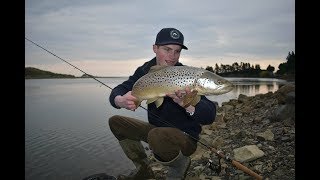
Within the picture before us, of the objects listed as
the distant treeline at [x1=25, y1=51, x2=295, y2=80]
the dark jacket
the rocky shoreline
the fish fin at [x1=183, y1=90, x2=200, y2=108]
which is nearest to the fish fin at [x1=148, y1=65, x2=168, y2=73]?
the dark jacket

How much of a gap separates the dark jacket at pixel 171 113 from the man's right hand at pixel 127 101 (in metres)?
0.07

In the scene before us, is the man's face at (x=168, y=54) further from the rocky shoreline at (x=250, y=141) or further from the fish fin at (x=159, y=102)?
the rocky shoreline at (x=250, y=141)

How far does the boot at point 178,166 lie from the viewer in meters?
3.22

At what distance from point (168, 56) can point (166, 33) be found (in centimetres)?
23

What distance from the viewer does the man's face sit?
2951mm

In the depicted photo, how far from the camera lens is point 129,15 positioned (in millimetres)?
3451

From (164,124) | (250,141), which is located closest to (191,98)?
(164,124)

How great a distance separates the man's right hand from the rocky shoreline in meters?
0.95

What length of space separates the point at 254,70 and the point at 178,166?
138cm

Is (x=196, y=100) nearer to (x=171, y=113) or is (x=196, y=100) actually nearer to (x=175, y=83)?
(x=175, y=83)

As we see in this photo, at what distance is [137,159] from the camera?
11.2 ft

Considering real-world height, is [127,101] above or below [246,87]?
below

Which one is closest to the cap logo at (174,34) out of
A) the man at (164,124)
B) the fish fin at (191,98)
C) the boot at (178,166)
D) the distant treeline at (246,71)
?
the man at (164,124)

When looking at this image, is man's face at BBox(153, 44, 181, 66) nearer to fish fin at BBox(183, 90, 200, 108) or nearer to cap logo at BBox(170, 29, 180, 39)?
cap logo at BBox(170, 29, 180, 39)
